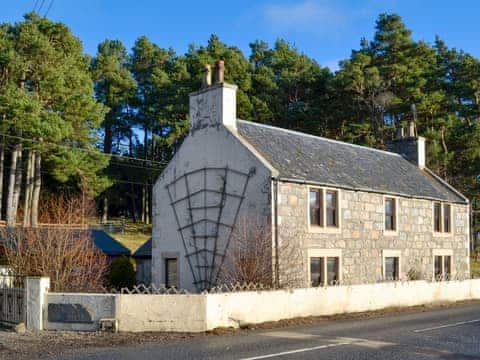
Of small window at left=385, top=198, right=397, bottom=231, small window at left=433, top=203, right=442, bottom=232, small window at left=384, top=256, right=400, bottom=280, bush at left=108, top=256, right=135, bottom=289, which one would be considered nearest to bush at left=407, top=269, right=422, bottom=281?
small window at left=384, top=256, right=400, bottom=280

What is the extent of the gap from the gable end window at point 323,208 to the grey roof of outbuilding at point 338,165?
1.63 feet

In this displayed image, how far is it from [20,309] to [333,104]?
4016 cm

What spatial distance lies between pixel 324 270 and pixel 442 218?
9404 mm

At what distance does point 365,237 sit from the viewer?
2578cm

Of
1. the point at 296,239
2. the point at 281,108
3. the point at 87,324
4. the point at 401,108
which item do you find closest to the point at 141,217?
the point at 281,108

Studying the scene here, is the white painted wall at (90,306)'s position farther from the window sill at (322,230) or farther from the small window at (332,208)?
the small window at (332,208)

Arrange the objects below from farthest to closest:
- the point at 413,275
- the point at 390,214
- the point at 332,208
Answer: the point at 413,275
the point at 390,214
the point at 332,208

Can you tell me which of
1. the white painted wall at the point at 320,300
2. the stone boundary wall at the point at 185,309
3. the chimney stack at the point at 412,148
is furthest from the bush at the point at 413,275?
the stone boundary wall at the point at 185,309

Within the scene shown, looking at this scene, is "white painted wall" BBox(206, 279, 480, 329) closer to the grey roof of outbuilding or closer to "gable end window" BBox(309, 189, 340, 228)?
"gable end window" BBox(309, 189, 340, 228)

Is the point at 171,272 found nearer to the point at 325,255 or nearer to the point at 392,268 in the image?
the point at 325,255

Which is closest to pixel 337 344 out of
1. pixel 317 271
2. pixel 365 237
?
pixel 317 271

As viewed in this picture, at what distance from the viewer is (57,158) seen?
46000mm

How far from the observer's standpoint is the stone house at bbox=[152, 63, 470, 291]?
2278 centimetres

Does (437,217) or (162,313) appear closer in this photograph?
(162,313)
